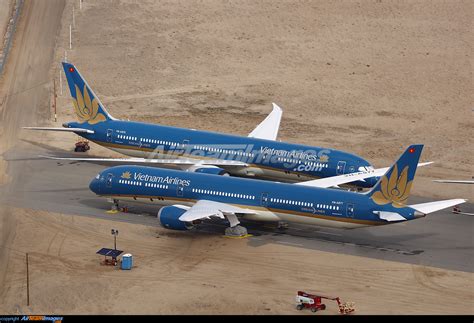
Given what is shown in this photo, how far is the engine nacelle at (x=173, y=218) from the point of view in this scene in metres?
86.4

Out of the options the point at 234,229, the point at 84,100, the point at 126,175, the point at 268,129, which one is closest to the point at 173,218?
the point at 234,229

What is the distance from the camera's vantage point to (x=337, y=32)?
494 feet

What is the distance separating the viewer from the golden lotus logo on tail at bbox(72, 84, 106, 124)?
109188mm

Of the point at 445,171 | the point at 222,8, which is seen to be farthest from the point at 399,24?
the point at 445,171

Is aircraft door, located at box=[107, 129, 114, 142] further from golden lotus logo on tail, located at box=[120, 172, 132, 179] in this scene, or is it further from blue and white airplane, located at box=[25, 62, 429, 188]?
golden lotus logo on tail, located at box=[120, 172, 132, 179]

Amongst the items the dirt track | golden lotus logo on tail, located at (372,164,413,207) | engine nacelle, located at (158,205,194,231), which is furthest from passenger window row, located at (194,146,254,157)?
golden lotus logo on tail, located at (372,164,413,207)

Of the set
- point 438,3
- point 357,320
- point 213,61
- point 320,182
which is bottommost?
point 357,320

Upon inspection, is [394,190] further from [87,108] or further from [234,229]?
[87,108]

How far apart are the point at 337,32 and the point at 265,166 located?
2065 inches

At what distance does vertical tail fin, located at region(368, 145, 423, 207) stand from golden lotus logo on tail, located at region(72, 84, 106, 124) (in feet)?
120

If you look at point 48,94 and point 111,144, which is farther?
point 48,94

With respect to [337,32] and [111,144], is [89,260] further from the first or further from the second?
[337,32]

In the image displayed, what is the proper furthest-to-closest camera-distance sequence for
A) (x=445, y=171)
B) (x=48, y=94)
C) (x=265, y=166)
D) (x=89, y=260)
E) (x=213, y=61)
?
(x=213, y=61) < (x=48, y=94) < (x=445, y=171) < (x=265, y=166) < (x=89, y=260)

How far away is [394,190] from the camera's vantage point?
269 feet
